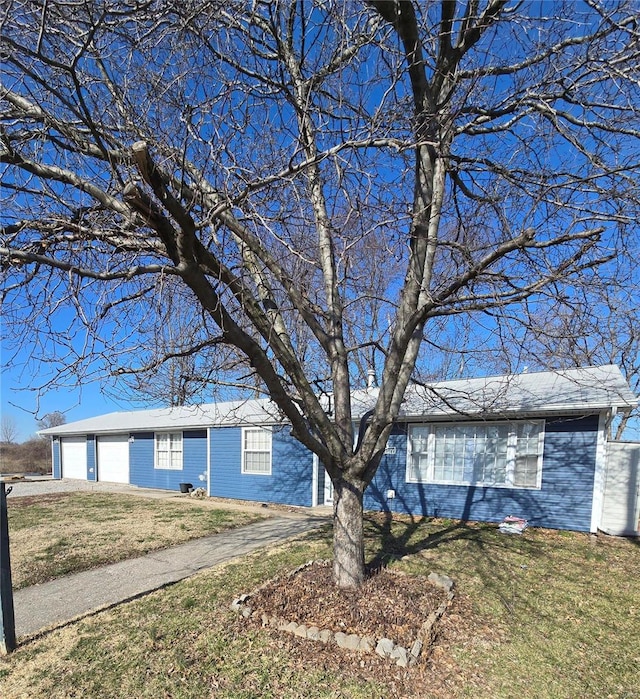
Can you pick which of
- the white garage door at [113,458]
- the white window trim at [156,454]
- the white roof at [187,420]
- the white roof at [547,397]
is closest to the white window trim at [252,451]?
the white roof at [187,420]

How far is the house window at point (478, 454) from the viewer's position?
27.8ft

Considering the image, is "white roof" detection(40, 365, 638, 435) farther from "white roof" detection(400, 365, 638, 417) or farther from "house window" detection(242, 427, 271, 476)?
"house window" detection(242, 427, 271, 476)

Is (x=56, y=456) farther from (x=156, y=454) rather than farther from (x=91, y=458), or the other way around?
(x=156, y=454)

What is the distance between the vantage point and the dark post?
3666 millimetres

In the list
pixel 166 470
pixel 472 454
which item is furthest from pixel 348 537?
pixel 166 470

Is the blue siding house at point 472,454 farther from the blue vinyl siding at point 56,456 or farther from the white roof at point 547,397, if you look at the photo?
the blue vinyl siding at point 56,456

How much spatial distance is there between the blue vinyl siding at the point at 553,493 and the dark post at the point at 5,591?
26.1 ft

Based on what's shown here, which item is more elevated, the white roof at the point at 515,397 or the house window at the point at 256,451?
the white roof at the point at 515,397

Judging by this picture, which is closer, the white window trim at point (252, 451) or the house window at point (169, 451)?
the white window trim at point (252, 451)

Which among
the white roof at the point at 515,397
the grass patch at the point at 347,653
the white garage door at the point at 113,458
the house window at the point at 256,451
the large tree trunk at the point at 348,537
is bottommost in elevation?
the white garage door at the point at 113,458

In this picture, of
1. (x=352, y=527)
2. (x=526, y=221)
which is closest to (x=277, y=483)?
(x=352, y=527)

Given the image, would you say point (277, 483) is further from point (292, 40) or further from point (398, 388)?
point (292, 40)

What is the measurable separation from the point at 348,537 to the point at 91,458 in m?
19.4

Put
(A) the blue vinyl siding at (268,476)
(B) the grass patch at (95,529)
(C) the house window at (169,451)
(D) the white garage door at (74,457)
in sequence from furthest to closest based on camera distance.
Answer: (D) the white garage door at (74,457) < (C) the house window at (169,451) < (A) the blue vinyl siding at (268,476) < (B) the grass patch at (95,529)
